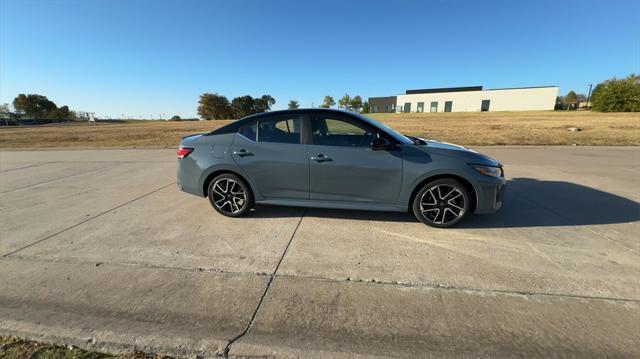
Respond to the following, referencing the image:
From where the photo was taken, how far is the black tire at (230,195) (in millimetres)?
4145

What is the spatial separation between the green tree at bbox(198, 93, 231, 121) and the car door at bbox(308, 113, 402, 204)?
111840mm

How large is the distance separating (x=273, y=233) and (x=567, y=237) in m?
3.62

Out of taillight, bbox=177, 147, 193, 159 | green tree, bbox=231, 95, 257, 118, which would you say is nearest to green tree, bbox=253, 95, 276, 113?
green tree, bbox=231, 95, 257, 118

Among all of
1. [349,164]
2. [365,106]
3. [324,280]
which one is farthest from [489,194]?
[365,106]

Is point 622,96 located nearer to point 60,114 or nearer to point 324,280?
point 324,280

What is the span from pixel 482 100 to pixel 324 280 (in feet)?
301

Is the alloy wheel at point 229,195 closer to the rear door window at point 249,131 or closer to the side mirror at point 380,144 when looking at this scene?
the rear door window at point 249,131

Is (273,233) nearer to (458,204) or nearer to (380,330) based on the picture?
(380,330)

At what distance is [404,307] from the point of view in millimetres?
2303

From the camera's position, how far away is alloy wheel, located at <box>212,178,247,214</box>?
4.17 meters

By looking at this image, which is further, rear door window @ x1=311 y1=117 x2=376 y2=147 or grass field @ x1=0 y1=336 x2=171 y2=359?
rear door window @ x1=311 y1=117 x2=376 y2=147

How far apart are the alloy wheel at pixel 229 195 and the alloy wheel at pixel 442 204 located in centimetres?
252

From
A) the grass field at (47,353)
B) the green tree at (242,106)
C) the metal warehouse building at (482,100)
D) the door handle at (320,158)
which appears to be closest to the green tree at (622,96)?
the metal warehouse building at (482,100)

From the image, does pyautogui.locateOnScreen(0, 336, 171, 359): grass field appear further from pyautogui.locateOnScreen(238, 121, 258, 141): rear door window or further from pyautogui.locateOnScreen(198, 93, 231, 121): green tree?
pyautogui.locateOnScreen(198, 93, 231, 121): green tree
